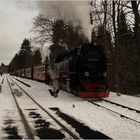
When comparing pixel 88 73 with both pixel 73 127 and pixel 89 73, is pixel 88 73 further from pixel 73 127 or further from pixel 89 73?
pixel 73 127

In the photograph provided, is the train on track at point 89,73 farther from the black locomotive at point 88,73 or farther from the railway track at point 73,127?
the railway track at point 73,127

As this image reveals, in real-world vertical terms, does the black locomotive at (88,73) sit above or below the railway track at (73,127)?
above

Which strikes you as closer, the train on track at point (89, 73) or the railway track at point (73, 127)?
the railway track at point (73, 127)

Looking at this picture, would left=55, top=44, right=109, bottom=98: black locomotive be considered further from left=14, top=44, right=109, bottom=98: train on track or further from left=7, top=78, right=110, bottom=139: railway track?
left=7, top=78, right=110, bottom=139: railway track

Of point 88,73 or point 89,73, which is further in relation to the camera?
point 89,73

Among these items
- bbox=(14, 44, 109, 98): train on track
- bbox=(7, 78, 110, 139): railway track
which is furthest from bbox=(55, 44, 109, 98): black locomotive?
bbox=(7, 78, 110, 139): railway track

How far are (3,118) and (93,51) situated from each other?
32.5 feet

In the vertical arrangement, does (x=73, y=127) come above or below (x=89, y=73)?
below

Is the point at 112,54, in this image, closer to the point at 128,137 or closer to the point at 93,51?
the point at 93,51

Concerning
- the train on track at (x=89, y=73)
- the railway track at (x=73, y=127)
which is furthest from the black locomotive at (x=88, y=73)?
the railway track at (x=73, y=127)

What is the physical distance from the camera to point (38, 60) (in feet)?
438

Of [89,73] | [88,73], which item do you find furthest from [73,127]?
[89,73]

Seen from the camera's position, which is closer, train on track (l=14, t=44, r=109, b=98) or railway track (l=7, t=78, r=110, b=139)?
railway track (l=7, t=78, r=110, b=139)

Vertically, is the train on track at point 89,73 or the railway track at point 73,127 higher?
the train on track at point 89,73
